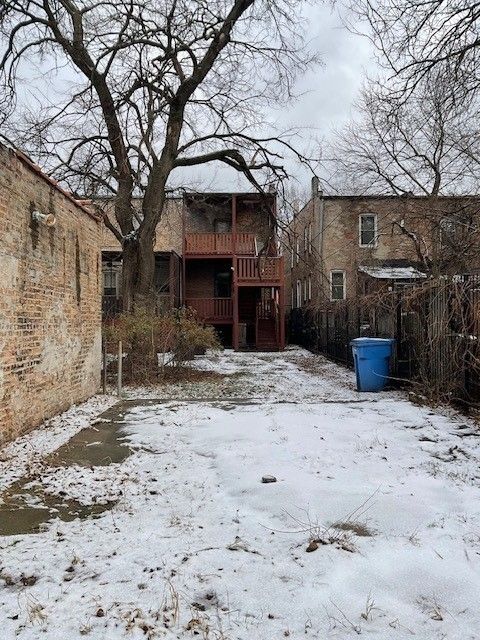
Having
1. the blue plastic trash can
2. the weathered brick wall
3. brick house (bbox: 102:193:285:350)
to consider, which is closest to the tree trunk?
the weathered brick wall

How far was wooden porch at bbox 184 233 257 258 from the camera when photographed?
73.8 ft

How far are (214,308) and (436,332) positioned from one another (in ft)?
50.2

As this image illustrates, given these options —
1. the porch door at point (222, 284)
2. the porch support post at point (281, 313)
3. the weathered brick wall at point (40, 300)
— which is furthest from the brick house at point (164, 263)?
the weathered brick wall at point (40, 300)

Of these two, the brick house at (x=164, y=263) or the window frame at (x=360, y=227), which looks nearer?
the brick house at (x=164, y=263)

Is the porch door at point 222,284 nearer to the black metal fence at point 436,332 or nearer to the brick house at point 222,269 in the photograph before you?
the brick house at point 222,269

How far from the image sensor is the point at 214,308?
886 inches

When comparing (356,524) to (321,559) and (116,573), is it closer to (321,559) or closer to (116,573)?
(321,559)

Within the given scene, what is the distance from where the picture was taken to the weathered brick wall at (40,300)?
5.44m

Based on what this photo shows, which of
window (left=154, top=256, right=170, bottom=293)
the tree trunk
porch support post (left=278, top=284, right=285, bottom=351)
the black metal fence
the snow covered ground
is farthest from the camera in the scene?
window (left=154, top=256, right=170, bottom=293)

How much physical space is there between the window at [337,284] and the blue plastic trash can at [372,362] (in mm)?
14059

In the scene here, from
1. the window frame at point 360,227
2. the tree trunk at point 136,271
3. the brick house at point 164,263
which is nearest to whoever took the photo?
the tree trunk at point 136,271

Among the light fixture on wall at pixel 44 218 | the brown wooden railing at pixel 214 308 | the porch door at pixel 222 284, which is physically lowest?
the brown wooden railing at pixel 214 308

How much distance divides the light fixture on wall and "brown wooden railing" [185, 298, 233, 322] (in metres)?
15.8

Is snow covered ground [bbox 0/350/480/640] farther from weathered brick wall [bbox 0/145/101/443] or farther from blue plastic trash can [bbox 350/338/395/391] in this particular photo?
blue plastic trash can [bbox 350/338/395/391]
